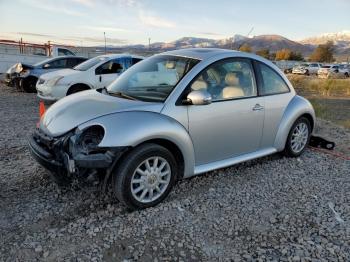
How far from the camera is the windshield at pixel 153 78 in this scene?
4176mm

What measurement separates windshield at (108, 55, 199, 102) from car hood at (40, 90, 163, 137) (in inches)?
8.4

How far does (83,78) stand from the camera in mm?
9914

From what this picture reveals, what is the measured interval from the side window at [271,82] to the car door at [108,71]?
587cm

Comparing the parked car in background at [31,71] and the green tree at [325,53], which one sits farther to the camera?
the green tree at [325,53]

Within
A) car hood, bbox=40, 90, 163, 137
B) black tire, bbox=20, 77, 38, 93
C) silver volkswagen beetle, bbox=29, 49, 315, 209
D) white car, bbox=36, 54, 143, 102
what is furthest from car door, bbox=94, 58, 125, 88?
car hood, bbox=40, 90, 163, 137

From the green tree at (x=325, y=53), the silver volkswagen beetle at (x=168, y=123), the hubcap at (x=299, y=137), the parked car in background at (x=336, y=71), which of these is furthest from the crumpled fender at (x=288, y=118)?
the green tree at (x=325, y=53)

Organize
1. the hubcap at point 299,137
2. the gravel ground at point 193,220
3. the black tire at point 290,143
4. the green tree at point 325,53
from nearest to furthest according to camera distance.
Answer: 1. the gravel ground at point 193,220
2. the black tire at point 290,143
3. the hubcap at point 299,137
4. the green tree at point 325,53

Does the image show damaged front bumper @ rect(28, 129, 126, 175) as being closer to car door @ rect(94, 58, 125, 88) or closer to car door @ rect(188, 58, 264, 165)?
car door @ rect(188, 58, 264, 165)

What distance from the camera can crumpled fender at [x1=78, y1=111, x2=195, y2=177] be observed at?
3.49 m

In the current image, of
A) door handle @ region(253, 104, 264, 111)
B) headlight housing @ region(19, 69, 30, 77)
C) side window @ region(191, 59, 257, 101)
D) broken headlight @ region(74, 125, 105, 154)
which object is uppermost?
side window @ region(191, 59, 257, 101)

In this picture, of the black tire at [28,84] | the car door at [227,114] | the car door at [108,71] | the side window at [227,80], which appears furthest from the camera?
the black tire at [28,84]

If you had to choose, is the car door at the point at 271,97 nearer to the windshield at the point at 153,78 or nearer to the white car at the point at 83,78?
the windshield at the point at 153,78

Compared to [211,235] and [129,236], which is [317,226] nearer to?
[211,235]

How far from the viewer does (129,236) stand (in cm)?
334
